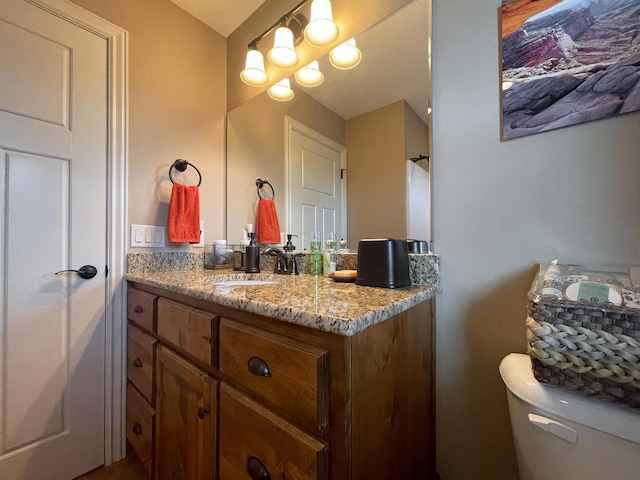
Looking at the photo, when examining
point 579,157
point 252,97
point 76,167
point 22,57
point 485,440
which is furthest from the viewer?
point 252,97

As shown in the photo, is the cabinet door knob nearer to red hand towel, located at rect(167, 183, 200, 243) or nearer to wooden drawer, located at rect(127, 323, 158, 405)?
wooden drawer, located at rect(127, 323, 158, 405)

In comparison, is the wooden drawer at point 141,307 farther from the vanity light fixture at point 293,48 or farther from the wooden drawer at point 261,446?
the vanity light fixture at point 293,48

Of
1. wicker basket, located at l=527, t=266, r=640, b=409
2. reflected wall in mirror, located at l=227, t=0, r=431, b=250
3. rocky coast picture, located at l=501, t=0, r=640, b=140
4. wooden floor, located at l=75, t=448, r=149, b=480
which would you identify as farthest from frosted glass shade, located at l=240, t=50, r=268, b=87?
wooden floor, located at l=75, t=448, r=149, b=480

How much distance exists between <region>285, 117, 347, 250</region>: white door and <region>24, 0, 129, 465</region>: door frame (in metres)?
0.83

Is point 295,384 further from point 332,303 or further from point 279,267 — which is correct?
point 279,267

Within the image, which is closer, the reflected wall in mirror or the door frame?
the reflected wall in mirror

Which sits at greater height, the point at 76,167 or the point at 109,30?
the point at 109,30

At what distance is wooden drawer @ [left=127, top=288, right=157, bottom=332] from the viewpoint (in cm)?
110

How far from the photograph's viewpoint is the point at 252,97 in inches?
63.8

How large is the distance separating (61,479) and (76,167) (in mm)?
1374

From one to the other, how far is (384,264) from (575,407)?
49 centimetres

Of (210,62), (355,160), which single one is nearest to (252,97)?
(210,62)

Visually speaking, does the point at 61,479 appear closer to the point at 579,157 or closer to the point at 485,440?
the point at 485,440

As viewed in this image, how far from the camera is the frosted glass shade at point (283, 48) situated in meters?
1.32
